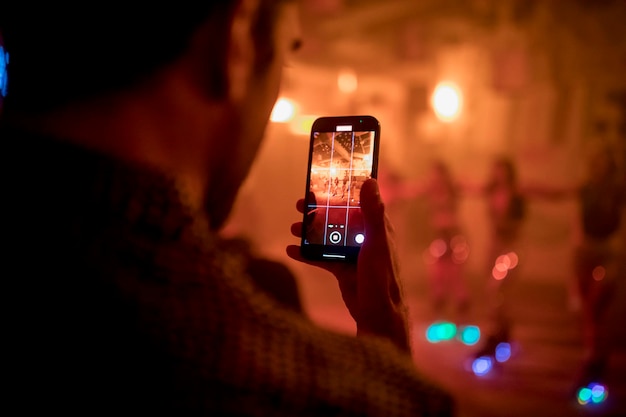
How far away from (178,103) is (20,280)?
185 millimetres

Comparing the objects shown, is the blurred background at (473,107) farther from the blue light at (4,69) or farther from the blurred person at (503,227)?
the blue light at (4,69)

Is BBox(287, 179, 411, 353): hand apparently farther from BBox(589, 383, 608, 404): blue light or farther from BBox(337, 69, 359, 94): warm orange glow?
BBox(337, 69, 359, 94): warm orange glow

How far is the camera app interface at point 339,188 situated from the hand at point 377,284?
98mm

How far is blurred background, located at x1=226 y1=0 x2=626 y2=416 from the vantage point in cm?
501

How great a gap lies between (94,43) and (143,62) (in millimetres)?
40

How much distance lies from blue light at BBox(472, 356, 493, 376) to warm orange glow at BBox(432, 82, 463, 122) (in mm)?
4400

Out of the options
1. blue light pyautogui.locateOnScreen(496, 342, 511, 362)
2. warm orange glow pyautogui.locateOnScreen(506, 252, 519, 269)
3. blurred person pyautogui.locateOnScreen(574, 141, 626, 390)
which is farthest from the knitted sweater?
warm orange glow pyautogui.locateOnScreen(506, 252, 519, 269)

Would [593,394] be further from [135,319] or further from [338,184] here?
[135,319]

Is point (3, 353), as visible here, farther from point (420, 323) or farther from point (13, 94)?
point (420, 323)

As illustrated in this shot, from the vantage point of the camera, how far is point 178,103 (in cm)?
45

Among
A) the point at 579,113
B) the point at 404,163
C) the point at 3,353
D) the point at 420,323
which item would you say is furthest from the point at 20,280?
the point at 404,163

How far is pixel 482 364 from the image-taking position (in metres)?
2.96

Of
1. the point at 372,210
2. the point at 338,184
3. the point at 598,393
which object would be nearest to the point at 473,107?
the point at 598,393

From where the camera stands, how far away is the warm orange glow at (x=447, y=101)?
22.0 feet
